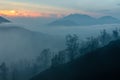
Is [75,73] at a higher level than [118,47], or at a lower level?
lower

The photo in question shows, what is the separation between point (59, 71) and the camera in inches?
6033

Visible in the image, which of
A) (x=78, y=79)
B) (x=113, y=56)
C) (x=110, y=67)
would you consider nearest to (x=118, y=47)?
(x=113, y=56)

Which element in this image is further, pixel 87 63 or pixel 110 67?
pixel 87 63

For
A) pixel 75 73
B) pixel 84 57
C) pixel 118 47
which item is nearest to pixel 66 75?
pixel 75 73

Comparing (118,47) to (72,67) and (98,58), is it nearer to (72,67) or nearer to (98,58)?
(98,58)

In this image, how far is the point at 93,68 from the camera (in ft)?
465

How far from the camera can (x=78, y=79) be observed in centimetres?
13388

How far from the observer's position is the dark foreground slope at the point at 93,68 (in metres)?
130

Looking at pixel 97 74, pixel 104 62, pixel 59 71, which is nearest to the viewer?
pixel 97 74

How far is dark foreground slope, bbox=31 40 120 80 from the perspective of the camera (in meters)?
130

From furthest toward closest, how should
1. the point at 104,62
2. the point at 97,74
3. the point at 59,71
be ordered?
the point at 59,71, the point at 104,62, the point at 97,74

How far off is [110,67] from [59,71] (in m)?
30.2

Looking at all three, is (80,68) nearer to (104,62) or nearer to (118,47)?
(104,62)

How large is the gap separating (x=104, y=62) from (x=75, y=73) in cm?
1486
